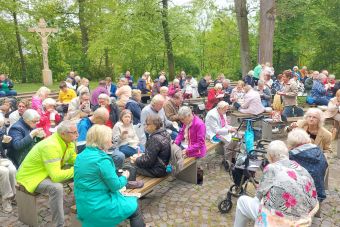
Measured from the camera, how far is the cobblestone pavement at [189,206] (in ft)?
14.4

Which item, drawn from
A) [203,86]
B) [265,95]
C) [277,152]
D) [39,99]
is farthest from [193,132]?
[203,86]

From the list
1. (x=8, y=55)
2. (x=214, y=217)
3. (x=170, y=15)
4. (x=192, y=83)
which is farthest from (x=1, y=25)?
(x=214, y=217)

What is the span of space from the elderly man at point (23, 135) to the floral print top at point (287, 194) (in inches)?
133

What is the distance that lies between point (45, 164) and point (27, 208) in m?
0.82

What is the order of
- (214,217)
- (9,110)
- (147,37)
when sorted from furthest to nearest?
(147,37) < (9,110) < (214,217)

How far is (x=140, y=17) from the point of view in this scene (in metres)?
18.8

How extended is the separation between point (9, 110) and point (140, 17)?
12.3 m

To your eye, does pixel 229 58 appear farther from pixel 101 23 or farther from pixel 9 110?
pixel 9 110

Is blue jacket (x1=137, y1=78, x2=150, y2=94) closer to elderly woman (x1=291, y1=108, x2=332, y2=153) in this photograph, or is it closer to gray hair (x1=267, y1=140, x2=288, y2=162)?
elderly woman (x1=291, y1=108, x2=332, y2=153)

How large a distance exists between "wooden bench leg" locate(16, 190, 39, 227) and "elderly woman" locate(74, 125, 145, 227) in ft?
3.79

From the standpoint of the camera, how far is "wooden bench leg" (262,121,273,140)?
27.0ft

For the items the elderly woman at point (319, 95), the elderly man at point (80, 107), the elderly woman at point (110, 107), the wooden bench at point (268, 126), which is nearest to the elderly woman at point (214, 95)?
the wooden bench at point (268, 126)

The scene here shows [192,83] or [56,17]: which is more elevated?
[56,17]

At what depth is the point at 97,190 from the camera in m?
3.27
